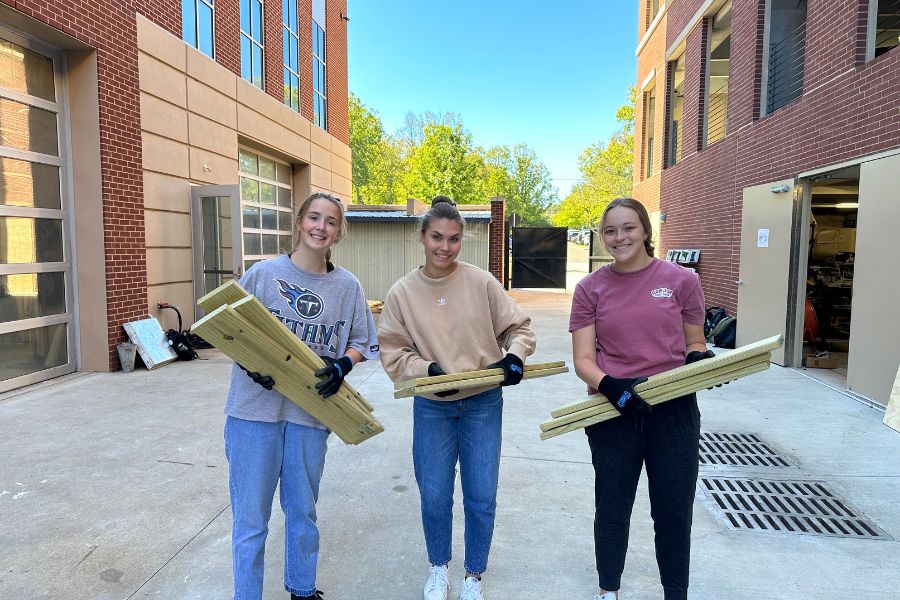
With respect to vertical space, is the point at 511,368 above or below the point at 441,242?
below

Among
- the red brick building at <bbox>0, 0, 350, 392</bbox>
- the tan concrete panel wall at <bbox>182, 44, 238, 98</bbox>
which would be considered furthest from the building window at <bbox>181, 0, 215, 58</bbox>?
the tan concrete panel wall at <bbox>182, 44, 238, 98</bbox>

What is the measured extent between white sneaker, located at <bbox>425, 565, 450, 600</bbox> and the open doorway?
6.83 m

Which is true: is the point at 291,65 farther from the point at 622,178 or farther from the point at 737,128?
the point at 622,178

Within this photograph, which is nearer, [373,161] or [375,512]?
[375,512]

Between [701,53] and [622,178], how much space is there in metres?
21.9

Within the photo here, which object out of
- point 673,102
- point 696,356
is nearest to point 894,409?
point 696,356

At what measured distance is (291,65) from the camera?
13.1 meters

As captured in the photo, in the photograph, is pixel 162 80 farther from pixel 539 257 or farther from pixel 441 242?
pixel 539 257

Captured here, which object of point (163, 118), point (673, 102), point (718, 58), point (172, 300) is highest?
point (718, 58)

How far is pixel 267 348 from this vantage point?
2.12m

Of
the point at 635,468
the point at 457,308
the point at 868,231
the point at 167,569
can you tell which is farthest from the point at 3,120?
the point at 868,231

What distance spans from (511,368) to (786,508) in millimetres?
2428

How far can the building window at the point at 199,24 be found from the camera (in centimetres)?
876

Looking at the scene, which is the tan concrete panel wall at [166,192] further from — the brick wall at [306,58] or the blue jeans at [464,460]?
the blue jeans at [464,460]
